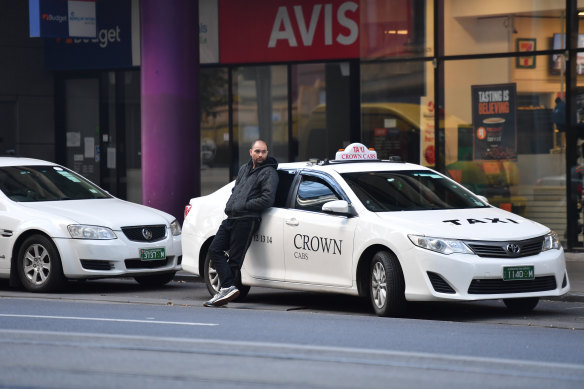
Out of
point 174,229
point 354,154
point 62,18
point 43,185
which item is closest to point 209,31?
point 62,18

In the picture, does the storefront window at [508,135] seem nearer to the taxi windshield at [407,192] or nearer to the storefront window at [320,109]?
the storefront window at [320,109]

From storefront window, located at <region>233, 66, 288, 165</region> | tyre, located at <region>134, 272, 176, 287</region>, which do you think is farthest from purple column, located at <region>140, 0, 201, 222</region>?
tyre, located at <region>134, 272, 176, 287</region>

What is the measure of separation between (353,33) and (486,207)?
31.3ft

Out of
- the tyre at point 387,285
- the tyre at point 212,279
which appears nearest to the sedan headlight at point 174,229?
the tyre at point 212,279

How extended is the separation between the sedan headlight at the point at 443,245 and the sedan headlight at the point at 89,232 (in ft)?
14.4

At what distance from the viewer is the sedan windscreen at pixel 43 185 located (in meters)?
15.0

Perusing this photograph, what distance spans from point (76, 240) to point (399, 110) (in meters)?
7.52

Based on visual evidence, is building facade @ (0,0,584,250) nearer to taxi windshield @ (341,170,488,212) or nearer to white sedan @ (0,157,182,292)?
white sedan @ (0,157,182,292)

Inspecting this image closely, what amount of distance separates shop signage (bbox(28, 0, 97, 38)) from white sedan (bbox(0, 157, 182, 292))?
21.0 ft

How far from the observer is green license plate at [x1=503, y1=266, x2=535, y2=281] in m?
11.1

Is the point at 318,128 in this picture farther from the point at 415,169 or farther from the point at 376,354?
the point at 376,354

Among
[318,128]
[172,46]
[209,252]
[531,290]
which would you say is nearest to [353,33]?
[318,128]

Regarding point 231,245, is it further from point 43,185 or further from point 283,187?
point 43,185

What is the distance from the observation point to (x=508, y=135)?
18.9 meters
